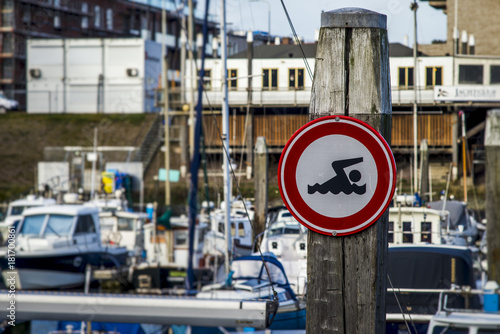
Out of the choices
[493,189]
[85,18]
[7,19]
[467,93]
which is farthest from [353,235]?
[85,18]

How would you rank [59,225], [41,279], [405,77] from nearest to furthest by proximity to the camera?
1. [405,77]
2. [41,279]
3. [59,225]

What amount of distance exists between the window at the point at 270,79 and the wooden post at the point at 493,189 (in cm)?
402

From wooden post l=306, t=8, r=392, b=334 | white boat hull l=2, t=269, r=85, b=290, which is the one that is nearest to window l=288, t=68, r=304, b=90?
wooden post l=306, t=8, r=392, b=334

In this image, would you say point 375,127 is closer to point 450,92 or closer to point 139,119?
point 450,92

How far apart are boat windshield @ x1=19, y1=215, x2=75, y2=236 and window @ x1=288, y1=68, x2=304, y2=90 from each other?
34.5 feet

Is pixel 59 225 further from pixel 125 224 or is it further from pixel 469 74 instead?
pixel 469 74

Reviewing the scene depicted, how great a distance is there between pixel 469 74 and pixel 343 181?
1603 cm

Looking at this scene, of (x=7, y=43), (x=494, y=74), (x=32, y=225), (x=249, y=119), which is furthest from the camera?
(x=7, y=43)

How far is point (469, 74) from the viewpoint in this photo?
17.7 meters

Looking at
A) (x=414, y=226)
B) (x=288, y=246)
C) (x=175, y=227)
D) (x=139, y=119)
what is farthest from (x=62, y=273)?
(x=139, y=119)

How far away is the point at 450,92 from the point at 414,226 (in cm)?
367

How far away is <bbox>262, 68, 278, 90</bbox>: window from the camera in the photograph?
25.3 feet

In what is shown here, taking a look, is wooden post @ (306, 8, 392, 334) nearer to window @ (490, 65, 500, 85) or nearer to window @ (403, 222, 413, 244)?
window @ (403, 222, 413, 244)

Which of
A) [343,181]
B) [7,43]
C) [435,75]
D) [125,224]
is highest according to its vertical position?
[7,43]
